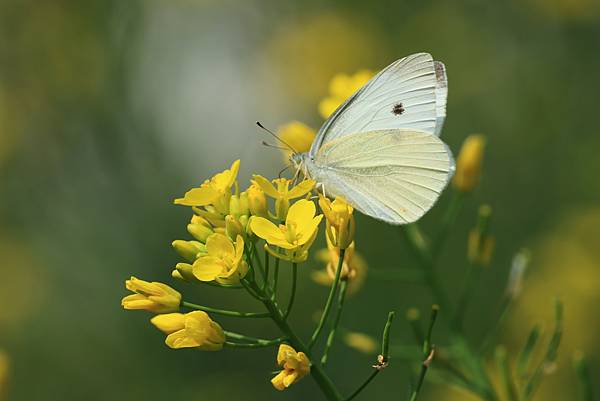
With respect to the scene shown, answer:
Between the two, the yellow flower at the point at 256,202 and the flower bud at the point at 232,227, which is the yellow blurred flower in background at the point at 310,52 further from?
the flower bud at the point at 232,227

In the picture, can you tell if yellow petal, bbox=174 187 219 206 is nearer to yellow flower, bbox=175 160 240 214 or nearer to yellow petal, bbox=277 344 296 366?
yellow flower, bbox=175 160 240 214

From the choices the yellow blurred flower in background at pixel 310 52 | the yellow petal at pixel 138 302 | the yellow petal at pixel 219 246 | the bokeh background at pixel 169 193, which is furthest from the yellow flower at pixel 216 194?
the yellow blurred flower in background at pixel 310 52

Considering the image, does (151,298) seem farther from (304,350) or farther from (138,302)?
(304,350)

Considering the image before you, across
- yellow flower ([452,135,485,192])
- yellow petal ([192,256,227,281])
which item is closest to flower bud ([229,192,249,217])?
yellow petal ([192,256,227,281])

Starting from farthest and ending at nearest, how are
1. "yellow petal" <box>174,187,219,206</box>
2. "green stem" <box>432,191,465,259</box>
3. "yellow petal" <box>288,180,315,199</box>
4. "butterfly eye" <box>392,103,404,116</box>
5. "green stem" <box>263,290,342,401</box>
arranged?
"green stem" <box>432,191,465,259</box>, "butterfly eye" <box>392,103,404,116</box>, "yellow petal" <box>288,180,315,199</box>, "yellow petal" <box>174,187,219,206</box>, "green stem" <box>263,290,342,401</box>

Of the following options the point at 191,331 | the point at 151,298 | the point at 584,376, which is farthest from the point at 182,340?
the point at 584,376
